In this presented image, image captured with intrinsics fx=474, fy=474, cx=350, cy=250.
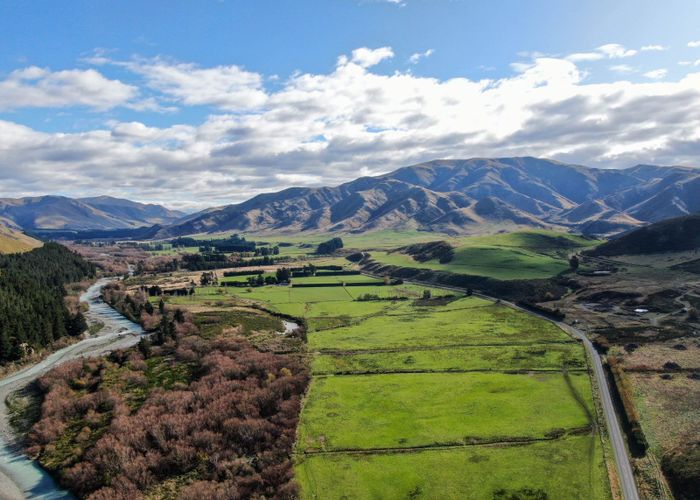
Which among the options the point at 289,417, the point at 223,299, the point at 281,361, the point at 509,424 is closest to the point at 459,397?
the point at 509,424

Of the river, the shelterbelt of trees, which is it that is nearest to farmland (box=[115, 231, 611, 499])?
the river

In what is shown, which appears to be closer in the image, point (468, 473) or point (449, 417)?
point (468, 473)

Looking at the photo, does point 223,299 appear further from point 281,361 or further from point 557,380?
point 557,380

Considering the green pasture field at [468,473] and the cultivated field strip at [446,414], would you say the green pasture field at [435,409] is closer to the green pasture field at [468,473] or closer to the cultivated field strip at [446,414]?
the cultivated field strip at [446,414]

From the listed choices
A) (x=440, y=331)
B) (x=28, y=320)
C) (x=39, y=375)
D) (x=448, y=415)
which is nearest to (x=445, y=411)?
(x=448, y=415)

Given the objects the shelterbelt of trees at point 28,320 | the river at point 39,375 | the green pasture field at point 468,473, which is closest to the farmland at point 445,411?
the green pasture field at point 468,473

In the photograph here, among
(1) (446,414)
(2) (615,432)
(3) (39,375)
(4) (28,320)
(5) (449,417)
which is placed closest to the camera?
(2) (615,432)

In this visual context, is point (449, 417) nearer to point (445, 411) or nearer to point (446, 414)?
point (446, 414)

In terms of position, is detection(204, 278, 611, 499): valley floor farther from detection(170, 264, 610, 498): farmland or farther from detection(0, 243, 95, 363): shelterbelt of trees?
detection(0, 243, 95, 363): shelterbelt of trees
